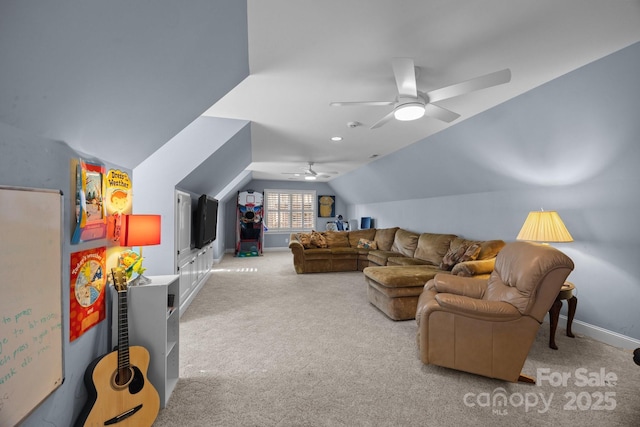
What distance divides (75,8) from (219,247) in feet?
23.6

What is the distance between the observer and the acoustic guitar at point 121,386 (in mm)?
1524

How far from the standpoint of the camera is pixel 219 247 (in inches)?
303

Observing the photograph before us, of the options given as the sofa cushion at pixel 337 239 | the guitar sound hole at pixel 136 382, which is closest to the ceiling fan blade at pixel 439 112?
the guitar sound hole at pixel 136 382

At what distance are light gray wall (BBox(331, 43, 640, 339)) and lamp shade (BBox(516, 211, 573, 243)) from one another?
0.49 m

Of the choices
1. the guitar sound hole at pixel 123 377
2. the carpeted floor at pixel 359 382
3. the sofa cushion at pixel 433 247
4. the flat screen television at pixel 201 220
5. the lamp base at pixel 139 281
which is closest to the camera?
the guitar sound hole at pixel 123 377

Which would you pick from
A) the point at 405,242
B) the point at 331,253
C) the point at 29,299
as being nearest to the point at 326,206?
the point at 331,253

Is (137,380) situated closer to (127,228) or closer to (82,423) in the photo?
(82,423)

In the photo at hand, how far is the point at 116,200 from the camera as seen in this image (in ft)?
6.70

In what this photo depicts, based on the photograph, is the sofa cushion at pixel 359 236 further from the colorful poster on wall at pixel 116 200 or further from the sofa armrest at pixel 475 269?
the colorful poster on wall at pixel 116 200

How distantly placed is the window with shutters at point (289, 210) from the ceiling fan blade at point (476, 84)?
307 inches

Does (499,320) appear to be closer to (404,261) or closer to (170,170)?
(404,261)

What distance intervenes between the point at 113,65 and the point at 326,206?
29.1 ft

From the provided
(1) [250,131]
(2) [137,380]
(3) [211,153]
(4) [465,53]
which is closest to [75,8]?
(2) [137,380]

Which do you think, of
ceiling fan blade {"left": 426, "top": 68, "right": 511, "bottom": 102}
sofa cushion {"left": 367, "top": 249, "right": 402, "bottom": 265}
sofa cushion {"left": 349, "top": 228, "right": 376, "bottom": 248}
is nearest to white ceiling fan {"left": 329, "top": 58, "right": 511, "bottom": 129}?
ceiling fan blade {"left": 426, "top": 68, "right": 511, "bottom": 102}
